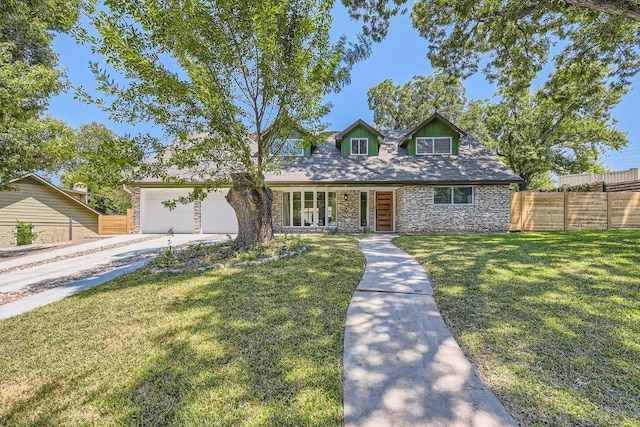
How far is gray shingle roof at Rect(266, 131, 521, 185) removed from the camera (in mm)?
12797

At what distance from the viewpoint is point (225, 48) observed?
598cm

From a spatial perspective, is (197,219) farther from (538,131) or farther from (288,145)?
(538,131)

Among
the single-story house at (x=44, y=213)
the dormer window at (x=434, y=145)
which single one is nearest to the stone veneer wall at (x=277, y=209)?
the dormer window at (x=434, y=145)

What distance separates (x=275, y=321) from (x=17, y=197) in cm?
1698

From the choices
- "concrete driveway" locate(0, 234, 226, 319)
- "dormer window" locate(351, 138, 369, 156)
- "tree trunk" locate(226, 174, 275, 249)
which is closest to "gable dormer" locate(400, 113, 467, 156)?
"dormer window" locate(351, 138, 369, 156)

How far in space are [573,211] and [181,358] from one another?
676 inches

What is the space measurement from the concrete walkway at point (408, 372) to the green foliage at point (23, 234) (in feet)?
55.3

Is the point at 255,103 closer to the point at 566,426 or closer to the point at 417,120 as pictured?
the point at 566,426

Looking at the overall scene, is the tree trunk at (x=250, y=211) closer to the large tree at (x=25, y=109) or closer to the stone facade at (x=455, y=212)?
the large tree at (x=25, y=109)

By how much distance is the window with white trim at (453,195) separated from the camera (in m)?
13.0

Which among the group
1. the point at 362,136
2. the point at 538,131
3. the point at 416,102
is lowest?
the point at 362,136

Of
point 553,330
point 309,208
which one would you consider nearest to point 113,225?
point 309,208

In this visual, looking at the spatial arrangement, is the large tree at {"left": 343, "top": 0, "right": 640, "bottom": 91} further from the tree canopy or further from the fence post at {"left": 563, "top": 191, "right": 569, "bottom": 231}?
the tree canopy

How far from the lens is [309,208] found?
46.5 ft
